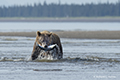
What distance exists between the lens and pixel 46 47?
53.3 feet

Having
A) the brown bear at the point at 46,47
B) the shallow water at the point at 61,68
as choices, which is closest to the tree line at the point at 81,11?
the shallow water at the point at 61,68

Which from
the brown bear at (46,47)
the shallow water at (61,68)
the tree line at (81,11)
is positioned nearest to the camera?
the shallow water at (61,68)

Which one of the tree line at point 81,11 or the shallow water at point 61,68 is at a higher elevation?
the shallow water at point 61,68

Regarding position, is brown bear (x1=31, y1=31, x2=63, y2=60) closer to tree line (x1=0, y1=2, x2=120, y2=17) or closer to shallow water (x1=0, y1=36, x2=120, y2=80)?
shallow water (x1=0, y1=36, x2=120, y2=80)

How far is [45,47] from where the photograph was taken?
16203 mm

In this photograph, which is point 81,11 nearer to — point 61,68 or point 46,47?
point 46,47

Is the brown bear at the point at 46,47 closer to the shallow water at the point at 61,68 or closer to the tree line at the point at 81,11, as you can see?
the shallow water at the point at 61,68

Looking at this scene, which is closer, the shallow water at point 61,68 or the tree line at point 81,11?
the shallow water at point 61,68

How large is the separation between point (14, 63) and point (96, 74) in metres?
4.43

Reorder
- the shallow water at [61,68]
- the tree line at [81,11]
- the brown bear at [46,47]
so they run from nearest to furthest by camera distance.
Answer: the shallow water at [61,68]
the brown bear at [46,47]
the tree line at [81,11]

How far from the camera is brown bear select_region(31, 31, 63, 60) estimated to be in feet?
53.9

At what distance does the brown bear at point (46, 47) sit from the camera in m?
16.4

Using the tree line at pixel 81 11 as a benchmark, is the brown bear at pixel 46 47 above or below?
above

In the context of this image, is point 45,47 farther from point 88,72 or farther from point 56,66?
point 88,72
